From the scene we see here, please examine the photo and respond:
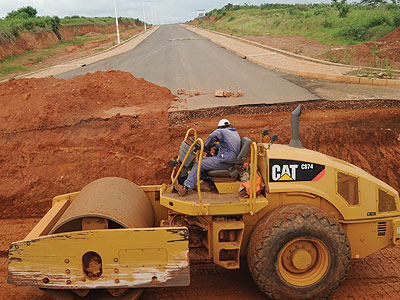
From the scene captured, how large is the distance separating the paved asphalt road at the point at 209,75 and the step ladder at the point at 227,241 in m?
7.57

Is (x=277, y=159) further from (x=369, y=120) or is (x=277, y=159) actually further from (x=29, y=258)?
(x=369, y=120)

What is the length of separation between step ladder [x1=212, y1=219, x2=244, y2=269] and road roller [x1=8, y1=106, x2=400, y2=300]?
1 centimetres

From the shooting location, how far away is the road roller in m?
4.62

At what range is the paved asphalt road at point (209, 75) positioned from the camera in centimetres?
1322

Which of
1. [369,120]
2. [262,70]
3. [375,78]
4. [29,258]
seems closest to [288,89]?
[375,78]

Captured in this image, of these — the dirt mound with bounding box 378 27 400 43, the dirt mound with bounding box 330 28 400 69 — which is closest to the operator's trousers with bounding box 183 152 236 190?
the dirt mound with bounding box 330 28 400 69

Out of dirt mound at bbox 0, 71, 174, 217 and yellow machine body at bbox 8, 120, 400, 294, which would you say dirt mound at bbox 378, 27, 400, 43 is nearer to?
dirt mound at bbox 0, 71, 174, 217

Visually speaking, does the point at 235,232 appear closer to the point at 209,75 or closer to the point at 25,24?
the point at 209,75

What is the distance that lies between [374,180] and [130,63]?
2075 centimetres

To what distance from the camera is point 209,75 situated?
1838 cm

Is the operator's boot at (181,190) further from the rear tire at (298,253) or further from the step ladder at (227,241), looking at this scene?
the rear tire at (298,253)

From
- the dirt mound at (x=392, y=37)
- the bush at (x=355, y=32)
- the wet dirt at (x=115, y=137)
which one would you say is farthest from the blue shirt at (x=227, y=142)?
the bush at (x=355, y=32)

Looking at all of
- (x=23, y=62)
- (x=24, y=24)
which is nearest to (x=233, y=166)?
(x=23, y=62)

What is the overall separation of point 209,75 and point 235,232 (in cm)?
1397
